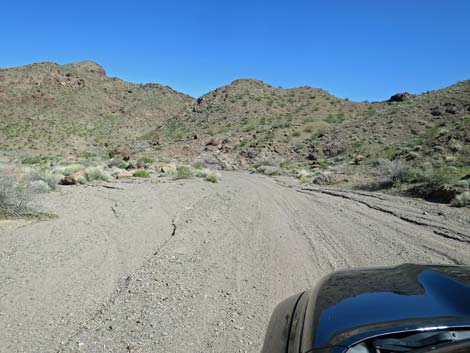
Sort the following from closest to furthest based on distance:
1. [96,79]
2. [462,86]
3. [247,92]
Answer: [462,86], [247,92], [96,79]

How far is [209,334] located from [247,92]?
64362mm

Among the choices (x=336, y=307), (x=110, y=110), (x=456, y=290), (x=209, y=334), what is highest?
(x=110, y=110)

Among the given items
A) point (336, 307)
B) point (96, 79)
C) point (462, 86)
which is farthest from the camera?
point (96, 79)

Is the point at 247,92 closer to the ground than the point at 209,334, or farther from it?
farther from it

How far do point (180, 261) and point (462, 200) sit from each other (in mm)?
9179

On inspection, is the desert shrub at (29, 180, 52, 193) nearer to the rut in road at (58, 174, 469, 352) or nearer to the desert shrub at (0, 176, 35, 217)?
the desert shrub at (0, 176, 35, 217)

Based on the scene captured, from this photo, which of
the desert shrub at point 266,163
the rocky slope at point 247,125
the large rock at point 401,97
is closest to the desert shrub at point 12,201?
the rocky slope at point 247,125

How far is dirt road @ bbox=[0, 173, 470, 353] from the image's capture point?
12.7ft

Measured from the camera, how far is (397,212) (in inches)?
415

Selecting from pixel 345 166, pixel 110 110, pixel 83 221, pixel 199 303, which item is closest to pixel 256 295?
pixel 199 303

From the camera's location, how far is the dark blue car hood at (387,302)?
185 cm

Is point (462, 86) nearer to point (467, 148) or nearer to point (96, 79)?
point (467, 148)

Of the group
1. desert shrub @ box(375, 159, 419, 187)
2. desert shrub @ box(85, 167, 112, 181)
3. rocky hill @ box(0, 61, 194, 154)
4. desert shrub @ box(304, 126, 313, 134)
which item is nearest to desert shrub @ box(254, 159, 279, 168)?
desert shrub @ box(304, 126, 313, 134)

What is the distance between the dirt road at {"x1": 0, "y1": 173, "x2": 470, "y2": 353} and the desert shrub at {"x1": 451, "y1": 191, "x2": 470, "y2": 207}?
75 cm
